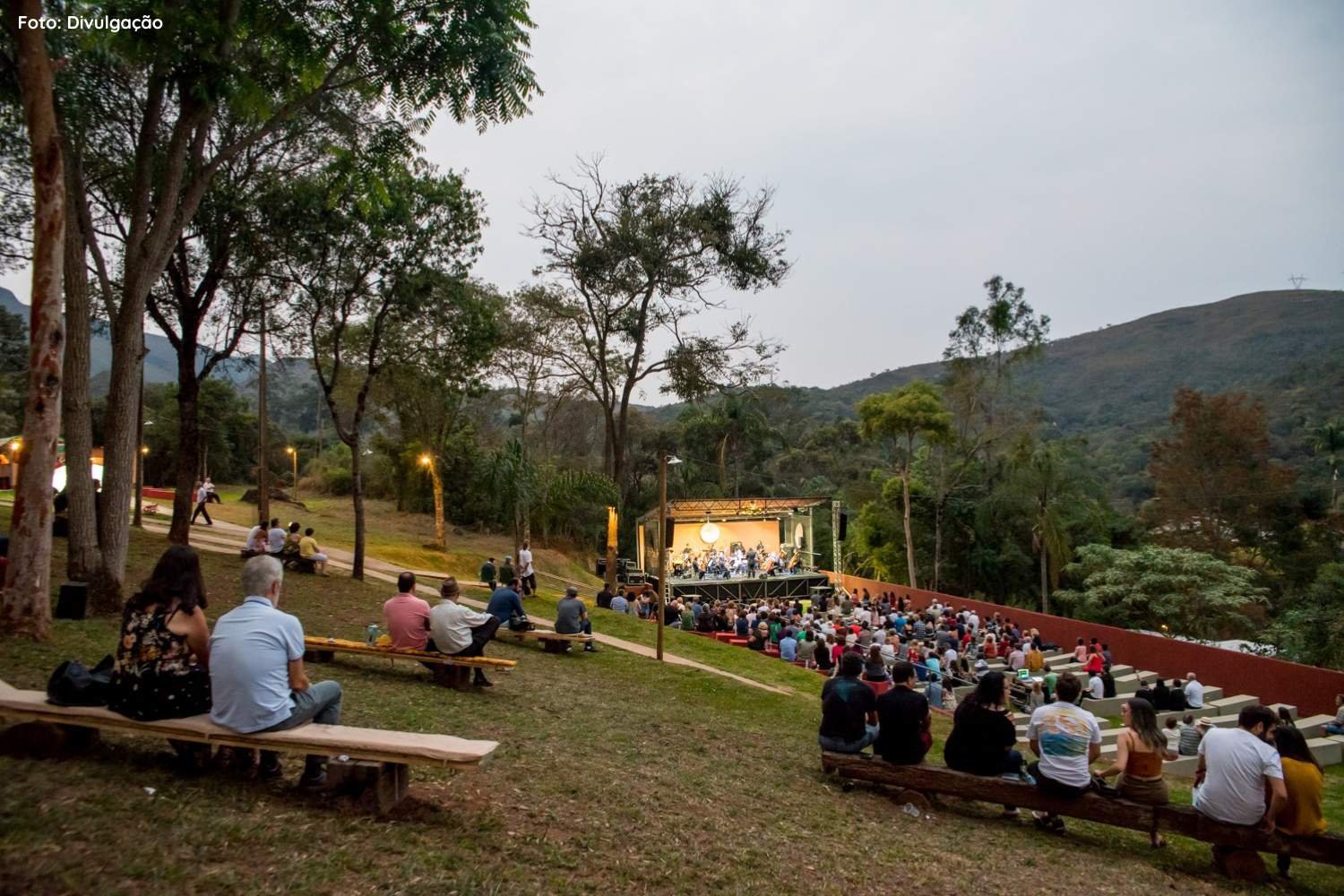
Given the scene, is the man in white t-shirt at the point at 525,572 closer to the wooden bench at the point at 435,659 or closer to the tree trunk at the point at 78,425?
the wooden bench at the point at 435,659

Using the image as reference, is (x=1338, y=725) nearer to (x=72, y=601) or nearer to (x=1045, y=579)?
(x=72, y=601)

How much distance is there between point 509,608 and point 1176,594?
2224 centimetres

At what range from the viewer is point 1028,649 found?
1703 centimetres

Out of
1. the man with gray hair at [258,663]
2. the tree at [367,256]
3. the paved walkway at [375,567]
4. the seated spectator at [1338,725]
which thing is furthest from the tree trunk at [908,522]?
the man with gray hair at [258,663]

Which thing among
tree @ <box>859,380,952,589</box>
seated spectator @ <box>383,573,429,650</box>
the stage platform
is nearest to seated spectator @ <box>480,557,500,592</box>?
seated spectator @ <box>383,573,429,650</box>

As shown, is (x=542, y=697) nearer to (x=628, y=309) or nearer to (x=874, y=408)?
(x=628, y=309)

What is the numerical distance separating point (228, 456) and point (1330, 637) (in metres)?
43.8

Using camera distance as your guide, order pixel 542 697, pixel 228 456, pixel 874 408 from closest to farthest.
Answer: pixel 542 697 < pixel 874 408 < pixel 228 456

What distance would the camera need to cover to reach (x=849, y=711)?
5957 mm

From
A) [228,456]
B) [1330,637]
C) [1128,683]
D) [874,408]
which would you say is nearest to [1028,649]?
[1128,683]

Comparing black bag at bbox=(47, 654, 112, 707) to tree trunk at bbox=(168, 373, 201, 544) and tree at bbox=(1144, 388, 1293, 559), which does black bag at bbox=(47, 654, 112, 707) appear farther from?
tree at bbox=(1144, 388, 1293, 559)

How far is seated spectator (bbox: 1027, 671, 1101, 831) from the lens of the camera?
525 centimetres

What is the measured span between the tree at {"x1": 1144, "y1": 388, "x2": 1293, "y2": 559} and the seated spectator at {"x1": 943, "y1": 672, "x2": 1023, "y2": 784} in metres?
31.7

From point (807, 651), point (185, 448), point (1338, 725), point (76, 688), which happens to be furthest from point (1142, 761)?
point (185, 448)
